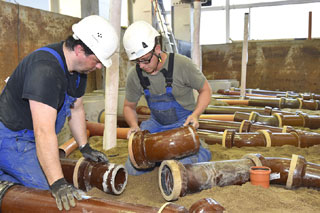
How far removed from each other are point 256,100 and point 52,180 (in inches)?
256

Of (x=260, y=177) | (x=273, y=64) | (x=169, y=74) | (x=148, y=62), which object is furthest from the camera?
(x=273, y=64)

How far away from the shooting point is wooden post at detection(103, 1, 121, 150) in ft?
12.5

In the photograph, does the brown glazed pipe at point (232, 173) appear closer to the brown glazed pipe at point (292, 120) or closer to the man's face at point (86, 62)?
the man's face at point (86, 62)

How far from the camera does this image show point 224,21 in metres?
17.6

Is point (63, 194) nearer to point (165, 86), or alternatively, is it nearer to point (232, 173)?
point (232, 173)

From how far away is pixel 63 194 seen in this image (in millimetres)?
2025

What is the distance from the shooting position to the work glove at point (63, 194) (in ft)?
6.62

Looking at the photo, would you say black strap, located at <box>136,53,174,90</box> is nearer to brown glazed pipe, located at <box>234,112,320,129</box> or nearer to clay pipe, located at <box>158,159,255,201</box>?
clay pipe, located at <box>158,159,255,201</box>

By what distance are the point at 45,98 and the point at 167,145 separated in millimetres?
1178

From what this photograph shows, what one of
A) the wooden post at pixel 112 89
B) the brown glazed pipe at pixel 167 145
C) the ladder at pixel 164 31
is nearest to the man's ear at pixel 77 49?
the brown glazed pipe at pixel 167 145

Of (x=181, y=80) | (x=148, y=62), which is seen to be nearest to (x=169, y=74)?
(x=181, y=80)

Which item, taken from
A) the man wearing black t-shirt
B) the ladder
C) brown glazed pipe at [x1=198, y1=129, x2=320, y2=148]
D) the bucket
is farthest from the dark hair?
the ladder

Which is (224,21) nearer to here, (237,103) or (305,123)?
(237,103)

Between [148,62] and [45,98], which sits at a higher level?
[148,62]
